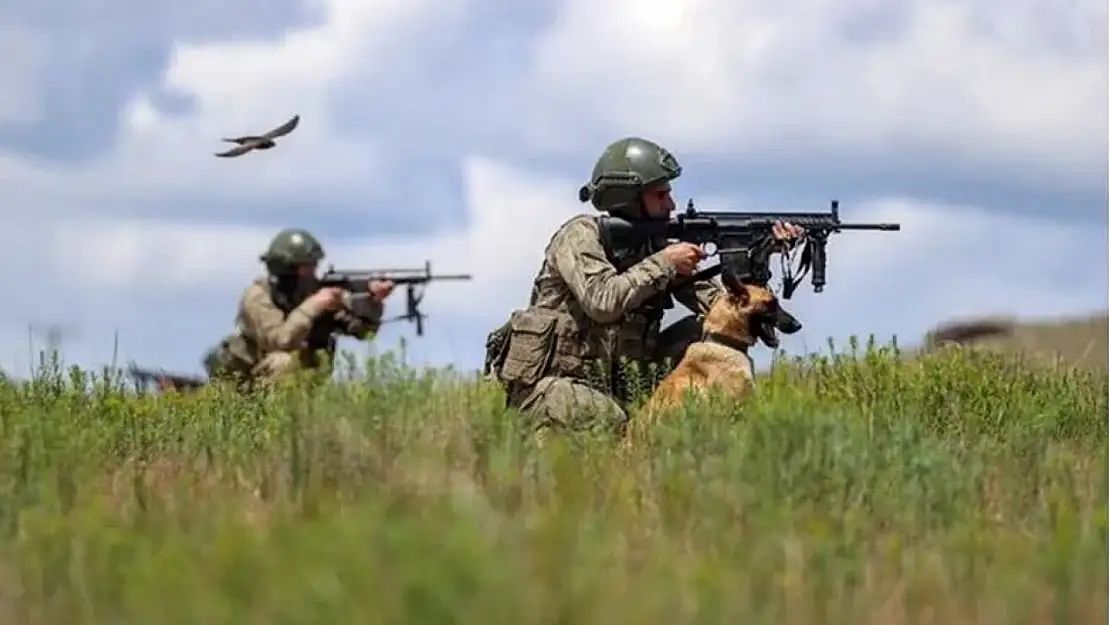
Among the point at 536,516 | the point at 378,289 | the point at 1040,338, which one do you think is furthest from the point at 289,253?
the point at 1040,338

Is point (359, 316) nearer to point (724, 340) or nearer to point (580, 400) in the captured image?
point (580, 400)

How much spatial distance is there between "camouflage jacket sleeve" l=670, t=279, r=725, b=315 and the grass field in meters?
0.96

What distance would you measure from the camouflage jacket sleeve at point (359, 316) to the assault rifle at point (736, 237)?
5917mm

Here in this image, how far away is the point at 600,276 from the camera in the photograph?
9078 millimetres

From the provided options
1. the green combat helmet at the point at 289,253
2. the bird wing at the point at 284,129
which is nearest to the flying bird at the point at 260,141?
the bird wing at the point at 284,129

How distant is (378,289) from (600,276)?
678 cm

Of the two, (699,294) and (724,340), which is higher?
(699,294)

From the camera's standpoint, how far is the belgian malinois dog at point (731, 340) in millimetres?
8836

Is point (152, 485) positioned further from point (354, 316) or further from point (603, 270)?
point (354, 316)

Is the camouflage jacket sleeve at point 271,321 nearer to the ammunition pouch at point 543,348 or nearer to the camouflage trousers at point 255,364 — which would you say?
the camouflage trousers at point 255,364

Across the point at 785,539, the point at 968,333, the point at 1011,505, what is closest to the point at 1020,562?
the point at 785,539

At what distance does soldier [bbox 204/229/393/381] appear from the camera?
14.8m

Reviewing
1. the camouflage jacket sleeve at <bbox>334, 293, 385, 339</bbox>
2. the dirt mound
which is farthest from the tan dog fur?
the camouflage jacket sleeve at <bbox>334, 293, 385, 339</bbox>

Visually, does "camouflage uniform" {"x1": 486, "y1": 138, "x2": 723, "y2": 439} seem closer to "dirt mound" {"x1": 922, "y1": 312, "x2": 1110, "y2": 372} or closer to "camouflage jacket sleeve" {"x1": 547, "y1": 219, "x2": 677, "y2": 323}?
"camouflage jacket sleeve" {"x1": 547, "y1": 219, "x2": 677, "y2": 323}
